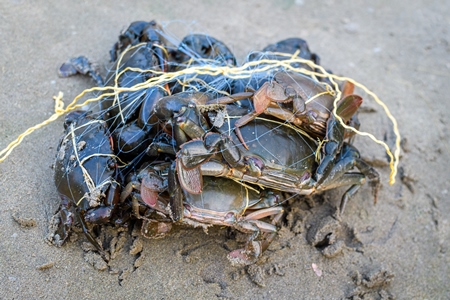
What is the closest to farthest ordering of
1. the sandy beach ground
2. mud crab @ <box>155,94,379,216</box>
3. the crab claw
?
mud crab @ <box>155,94,379,216</box>, the sandy beach ground, the crab claw

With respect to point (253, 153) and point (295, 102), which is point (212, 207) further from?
Answer: point (295, 102)

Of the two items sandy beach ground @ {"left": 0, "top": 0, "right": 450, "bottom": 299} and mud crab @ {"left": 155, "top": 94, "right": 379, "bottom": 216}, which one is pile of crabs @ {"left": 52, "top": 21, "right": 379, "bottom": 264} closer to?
mud crab @ {"left": 155, "top": 94, "right": 379, "bottom": 216}

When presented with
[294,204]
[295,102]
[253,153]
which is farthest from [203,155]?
[294,204]

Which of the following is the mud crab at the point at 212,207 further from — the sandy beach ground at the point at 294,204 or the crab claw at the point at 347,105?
the crab claw at the point at 347,105

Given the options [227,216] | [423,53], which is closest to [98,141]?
[227,216]

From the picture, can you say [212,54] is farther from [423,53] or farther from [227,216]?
[423,53]

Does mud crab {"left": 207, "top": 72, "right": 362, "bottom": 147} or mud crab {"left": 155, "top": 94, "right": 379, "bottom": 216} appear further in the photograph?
mud crab {"left": 207, "top": 72, "right": 362, "bottom": 147}

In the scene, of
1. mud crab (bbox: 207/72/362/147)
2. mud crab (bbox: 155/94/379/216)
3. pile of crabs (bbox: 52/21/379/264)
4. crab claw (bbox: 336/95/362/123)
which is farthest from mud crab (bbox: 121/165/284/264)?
crab claw (bbox: 336/95/362/123)
